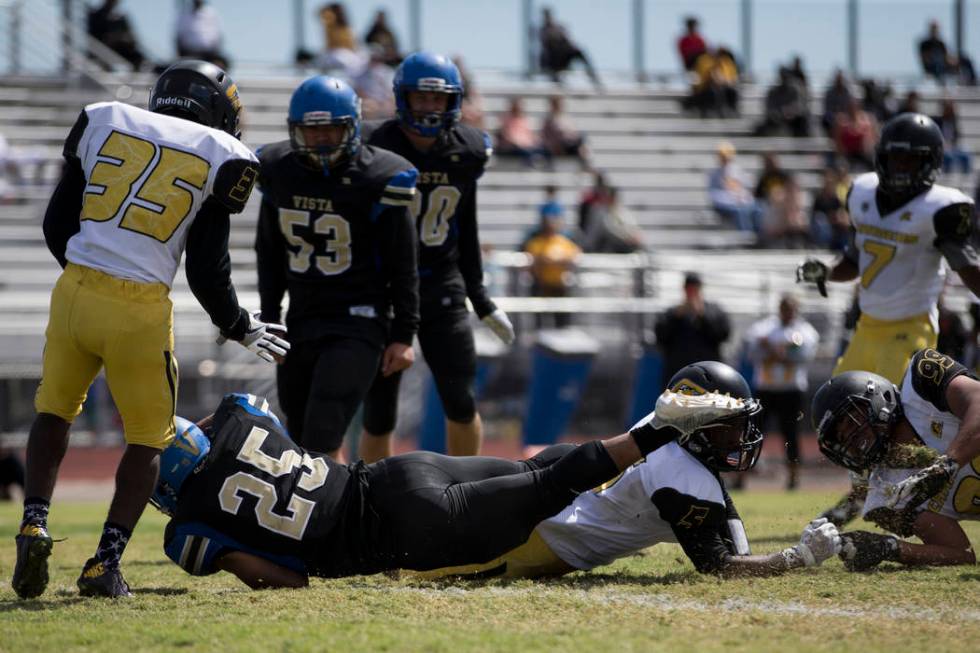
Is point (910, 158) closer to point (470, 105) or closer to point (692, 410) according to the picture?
point (692, 410)

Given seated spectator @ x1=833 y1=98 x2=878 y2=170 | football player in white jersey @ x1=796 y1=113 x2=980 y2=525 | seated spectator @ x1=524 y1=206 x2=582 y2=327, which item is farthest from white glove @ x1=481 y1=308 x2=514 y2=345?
seated spectator @ x1=833 y1=98 x2=878 y2=170

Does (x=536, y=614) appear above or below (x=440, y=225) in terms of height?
below

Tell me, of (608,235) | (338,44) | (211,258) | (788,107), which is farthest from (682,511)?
(788,107)

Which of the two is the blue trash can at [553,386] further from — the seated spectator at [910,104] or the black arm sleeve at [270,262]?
the seated spectator at [910,104]

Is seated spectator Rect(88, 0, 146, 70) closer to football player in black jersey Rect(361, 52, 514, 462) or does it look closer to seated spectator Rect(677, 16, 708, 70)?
seated spectator Rect(677, 16, 708, 70)

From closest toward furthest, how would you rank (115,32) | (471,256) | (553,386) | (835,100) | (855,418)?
(855,418) < (471,256) < (553,386) < (115,32) < (835,100)

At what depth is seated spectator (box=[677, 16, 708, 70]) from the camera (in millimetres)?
22219

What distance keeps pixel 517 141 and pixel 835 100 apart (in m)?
5.67

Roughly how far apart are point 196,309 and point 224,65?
6.62 m

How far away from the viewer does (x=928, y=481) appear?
5328mm

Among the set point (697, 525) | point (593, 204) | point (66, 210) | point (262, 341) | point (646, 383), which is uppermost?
point (66, 210)

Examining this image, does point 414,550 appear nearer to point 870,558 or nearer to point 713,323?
point 870,558

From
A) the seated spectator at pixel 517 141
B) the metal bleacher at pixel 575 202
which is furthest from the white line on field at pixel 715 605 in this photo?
the seated spectator at pixel 517 141

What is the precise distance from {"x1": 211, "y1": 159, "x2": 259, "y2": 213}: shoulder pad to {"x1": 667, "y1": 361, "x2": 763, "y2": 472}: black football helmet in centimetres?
174
